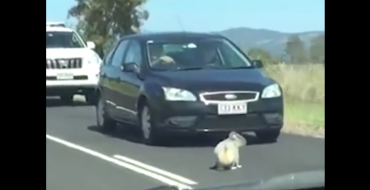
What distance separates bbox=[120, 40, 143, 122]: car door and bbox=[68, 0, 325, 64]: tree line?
16cm

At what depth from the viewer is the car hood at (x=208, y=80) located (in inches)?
240

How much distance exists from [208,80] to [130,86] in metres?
0.52

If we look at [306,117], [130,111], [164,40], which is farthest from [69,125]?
[306,117]

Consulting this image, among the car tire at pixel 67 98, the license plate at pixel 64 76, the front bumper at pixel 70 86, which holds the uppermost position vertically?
the license plate at pixel 64 76

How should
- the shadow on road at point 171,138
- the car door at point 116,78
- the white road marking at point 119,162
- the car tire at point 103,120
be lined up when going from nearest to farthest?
the white road marking at point 119,162, the car door at point 116,78, the shadow on road at point 171,138, the car tire at point 103,120

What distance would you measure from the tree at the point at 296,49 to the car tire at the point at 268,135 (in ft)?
1.64

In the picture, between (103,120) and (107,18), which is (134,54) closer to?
(107,18)

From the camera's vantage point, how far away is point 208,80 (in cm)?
611

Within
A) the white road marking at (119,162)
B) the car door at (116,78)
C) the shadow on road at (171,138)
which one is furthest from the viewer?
the shadow on road at (171,138)

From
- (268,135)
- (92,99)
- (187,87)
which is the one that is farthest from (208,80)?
(92,99)

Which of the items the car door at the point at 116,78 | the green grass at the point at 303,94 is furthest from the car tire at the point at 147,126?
the green grass at the point at 303,94

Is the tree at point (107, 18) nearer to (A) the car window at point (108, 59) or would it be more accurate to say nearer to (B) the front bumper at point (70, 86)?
(A) the car window at point (108, 59)

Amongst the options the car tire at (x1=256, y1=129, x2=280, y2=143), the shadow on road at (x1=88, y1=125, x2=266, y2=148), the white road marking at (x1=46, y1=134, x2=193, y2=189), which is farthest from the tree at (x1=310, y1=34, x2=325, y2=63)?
the white road marking at (x1=46, y1=134, x2=193, y2=189)
